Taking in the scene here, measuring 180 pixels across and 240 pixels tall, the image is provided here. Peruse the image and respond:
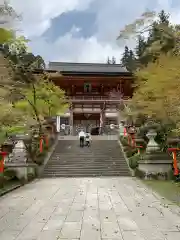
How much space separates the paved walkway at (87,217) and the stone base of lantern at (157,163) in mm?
4085

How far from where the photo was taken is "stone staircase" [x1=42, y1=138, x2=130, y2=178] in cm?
1714

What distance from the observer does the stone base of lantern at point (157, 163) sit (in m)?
13.7

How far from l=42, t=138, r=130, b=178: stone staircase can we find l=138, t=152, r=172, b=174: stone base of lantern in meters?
2.90

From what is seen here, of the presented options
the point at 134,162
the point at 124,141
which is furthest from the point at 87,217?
the point at 124,141

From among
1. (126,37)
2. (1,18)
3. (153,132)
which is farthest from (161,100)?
(1,18)

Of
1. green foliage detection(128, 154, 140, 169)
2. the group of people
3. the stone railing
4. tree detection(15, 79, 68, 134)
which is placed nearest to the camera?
green foliage detection(128, 154, 140, 169)

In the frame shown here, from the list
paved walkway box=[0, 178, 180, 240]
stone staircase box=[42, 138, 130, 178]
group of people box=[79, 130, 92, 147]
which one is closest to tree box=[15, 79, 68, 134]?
stone staircase box=[42, 138, 130, 178]

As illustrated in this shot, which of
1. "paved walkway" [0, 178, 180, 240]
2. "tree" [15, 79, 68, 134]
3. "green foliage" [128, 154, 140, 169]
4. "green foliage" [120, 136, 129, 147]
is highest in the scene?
"tree" [15, 79, 68, 134]

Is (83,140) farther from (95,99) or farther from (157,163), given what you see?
(95,99)

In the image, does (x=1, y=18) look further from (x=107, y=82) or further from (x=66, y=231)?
(x=107, y=82)

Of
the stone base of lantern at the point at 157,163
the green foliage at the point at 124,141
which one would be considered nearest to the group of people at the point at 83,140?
the green foliage at the point at 124,141

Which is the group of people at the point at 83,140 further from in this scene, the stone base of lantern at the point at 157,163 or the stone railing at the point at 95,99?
the stone railing at the point at 95,99

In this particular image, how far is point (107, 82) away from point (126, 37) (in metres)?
23.0

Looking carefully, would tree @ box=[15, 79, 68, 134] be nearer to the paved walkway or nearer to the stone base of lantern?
the stone base of lantern
